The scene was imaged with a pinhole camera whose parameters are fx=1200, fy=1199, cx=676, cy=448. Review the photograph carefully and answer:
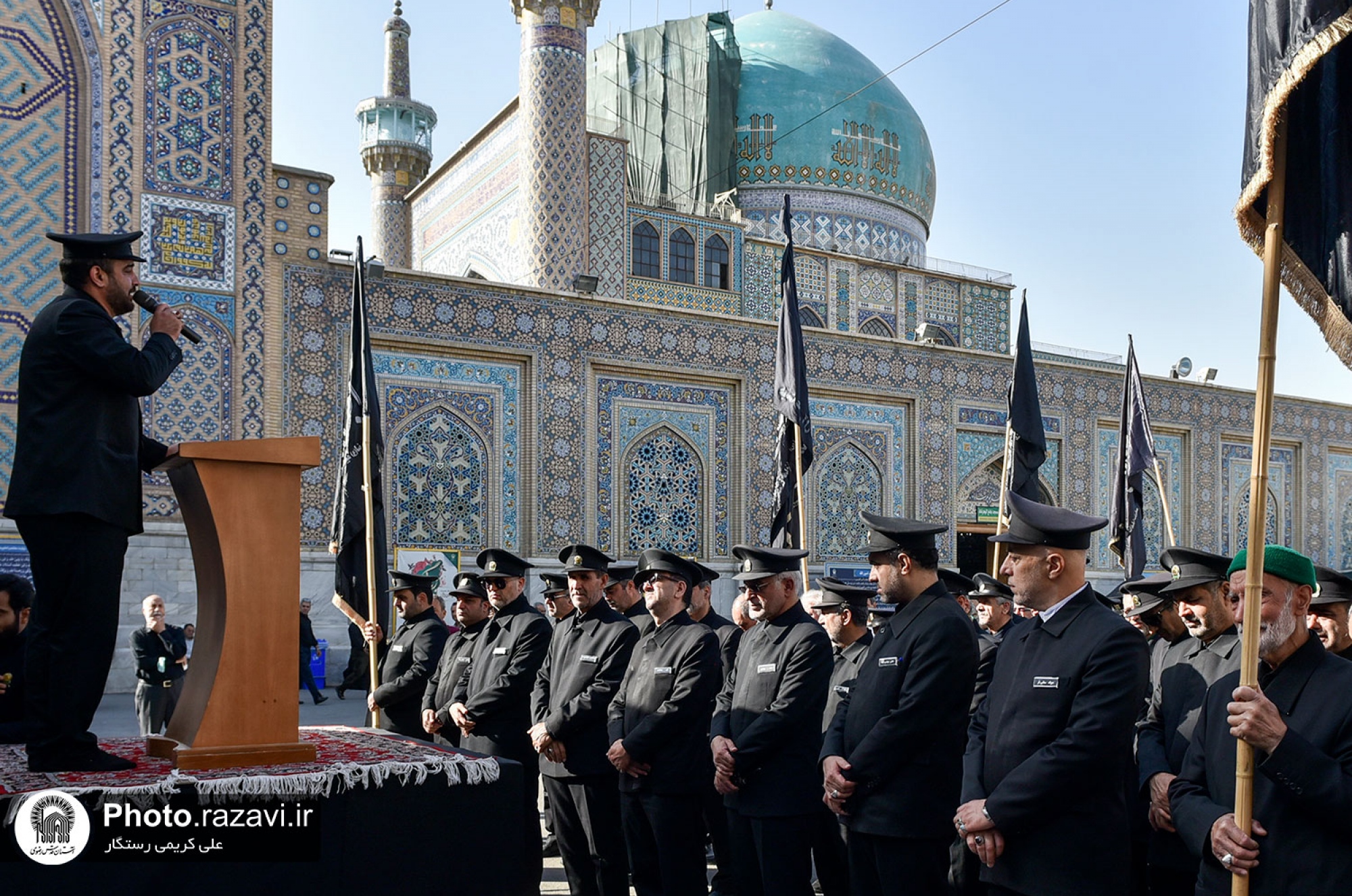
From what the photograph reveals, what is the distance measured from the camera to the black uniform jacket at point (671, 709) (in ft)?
16.0

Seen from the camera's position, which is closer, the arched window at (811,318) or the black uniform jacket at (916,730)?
the black uniform jacket at (916,730)

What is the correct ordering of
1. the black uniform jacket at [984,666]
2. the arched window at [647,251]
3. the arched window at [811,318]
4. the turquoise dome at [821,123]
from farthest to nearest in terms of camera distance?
the turquoise dome at [821,123]
the arched window at [811,318]
the arched window at [647,251]
the black uniform jacket at [984,666]

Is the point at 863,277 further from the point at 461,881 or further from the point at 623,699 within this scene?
the point at 461,881

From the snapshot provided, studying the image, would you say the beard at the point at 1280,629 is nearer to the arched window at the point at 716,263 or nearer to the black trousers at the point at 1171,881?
the black trousers at the point at 1171,881

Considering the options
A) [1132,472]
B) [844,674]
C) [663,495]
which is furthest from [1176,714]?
[663,495]

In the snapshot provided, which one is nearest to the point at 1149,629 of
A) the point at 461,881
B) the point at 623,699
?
the point at 623,699

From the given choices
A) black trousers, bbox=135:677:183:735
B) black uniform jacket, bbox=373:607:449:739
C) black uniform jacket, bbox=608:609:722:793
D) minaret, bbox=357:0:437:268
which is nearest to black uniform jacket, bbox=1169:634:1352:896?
black uniform jacket, bbox=608:609:722:793

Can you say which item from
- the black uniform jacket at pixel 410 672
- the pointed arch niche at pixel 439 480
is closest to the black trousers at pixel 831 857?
the black uniform jacket at pixel 410 672

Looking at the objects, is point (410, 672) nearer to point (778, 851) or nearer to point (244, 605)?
point (778, 851)

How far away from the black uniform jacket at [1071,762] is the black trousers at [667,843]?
179 centimetres

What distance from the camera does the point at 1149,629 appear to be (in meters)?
5.82

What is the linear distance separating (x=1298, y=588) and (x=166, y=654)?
304 inches

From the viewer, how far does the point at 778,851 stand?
4.55 m

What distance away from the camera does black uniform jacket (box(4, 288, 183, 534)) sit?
3182 mm
